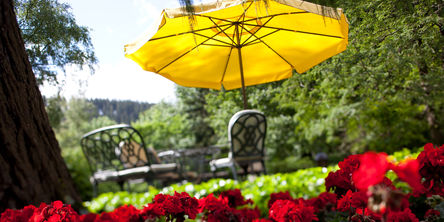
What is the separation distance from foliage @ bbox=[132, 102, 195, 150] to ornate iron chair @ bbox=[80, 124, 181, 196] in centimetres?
24

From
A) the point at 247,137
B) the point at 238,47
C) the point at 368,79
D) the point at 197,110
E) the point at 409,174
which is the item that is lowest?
the point at 247,137

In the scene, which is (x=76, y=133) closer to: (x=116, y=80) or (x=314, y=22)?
(x=116, y=80)

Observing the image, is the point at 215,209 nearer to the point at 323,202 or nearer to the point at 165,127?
the point at 323,202

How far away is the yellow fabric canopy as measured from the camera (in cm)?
202

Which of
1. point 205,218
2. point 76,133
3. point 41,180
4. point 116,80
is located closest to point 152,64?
point 116,80

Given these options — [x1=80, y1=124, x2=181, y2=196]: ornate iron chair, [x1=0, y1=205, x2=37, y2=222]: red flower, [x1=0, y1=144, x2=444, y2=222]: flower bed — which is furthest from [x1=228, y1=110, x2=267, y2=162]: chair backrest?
[x1=0, y1=205, x2=37, y2=222]: red flower

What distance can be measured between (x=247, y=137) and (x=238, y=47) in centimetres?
79

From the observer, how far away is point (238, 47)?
2.43 metres

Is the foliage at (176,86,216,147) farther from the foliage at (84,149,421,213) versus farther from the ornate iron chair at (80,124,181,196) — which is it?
the foliage at (84,149,421,213)

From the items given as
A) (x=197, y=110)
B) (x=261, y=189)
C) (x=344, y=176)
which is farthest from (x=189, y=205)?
(x=197, y=110)

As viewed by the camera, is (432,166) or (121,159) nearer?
(432,166)

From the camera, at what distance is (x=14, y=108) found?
189cm

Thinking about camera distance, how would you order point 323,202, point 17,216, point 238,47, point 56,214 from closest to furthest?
1. point 56,214
2. point 17,216
3. point 323,202
4. point 238,47

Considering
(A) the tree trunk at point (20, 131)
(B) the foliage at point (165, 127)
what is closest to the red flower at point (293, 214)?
(A) the tree trunk at point (20, 131)
